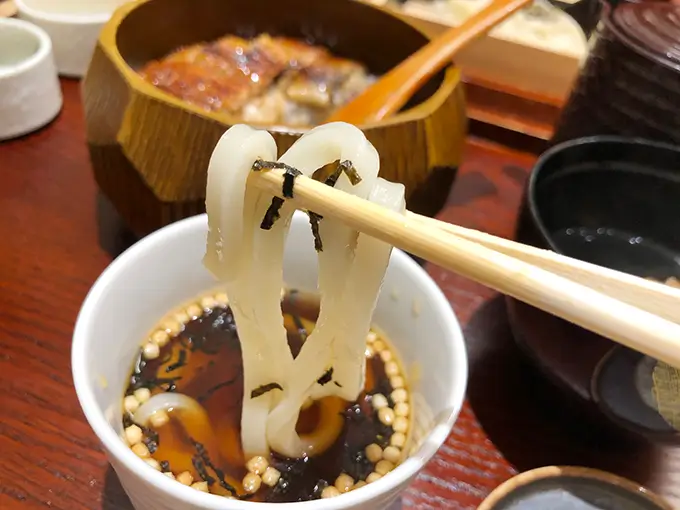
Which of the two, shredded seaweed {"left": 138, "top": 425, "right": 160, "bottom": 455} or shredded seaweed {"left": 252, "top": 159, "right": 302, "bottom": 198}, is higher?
shredded seaweed {"left": 252, "top": 159, "right": 302, "bottom": 198}

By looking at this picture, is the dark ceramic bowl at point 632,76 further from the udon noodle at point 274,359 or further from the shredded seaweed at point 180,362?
the shredded seaweed at point 180,362

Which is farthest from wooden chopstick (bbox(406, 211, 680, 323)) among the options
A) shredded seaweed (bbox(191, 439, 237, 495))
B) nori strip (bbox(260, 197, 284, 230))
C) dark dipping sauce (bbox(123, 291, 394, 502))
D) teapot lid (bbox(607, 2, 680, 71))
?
teapot lid (bbox(607, 2, 680, 71))

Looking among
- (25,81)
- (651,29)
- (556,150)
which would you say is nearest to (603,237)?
(556,150)

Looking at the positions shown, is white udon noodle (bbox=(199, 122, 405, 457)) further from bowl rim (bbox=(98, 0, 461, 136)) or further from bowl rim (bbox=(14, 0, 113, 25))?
bowl rim (bbox=(14, 0, 113, 25))

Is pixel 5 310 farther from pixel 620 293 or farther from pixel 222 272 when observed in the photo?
pixel 620 293

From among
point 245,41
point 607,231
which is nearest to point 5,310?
point 245,41

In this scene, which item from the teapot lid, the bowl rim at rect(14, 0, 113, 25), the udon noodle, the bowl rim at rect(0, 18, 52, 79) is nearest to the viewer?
the udon noodle

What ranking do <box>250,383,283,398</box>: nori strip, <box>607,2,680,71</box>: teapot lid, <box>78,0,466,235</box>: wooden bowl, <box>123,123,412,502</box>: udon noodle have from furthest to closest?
<box>607,2,680,71</box>: teapot lid
<box>78,0,466,235</box>: wooden bowl
<box>250,383,283,398</box>: nori strip
<box>123,123,412,502</box>: udon noodle
